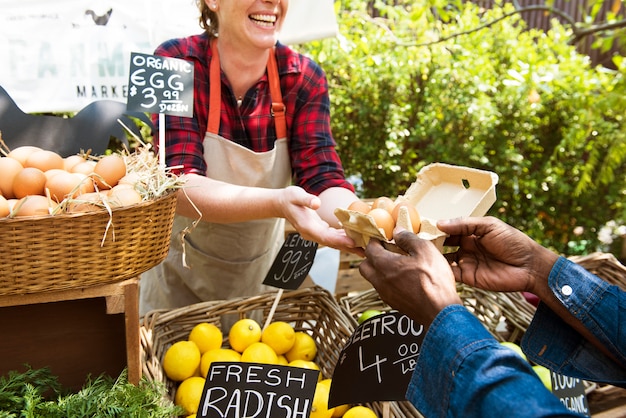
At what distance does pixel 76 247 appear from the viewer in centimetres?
118

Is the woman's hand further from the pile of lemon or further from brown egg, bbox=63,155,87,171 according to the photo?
brown egg, bbox=63,155,87,171

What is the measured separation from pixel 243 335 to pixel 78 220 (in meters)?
→ 0.76

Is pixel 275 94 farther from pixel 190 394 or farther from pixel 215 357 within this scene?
pixel 190 394

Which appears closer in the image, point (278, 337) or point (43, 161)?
point (43, 161)

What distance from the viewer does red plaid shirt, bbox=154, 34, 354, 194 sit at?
200 cm

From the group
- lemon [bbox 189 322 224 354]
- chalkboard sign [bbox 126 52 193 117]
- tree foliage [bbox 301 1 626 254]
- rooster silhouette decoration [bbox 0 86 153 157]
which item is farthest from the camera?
tree foliage [bbox 301 1 626 254]

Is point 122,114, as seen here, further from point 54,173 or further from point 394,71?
point 394,71

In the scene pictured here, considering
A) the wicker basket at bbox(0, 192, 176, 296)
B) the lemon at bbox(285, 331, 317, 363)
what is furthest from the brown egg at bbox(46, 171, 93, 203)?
the lemon at bbox(285, 331, 317, 363)

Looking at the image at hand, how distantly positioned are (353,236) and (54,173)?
74cm

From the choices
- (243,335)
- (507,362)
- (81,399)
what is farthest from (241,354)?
(507,362)

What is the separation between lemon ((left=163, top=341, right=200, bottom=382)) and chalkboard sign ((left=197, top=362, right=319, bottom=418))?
0.23m

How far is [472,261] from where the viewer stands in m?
1.48

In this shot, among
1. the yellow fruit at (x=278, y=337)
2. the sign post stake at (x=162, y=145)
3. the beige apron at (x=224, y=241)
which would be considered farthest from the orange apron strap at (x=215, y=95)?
the yellow fruit at (x=278, y=337)

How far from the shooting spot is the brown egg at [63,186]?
1234mm
